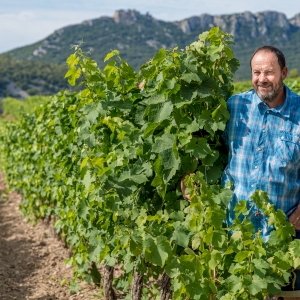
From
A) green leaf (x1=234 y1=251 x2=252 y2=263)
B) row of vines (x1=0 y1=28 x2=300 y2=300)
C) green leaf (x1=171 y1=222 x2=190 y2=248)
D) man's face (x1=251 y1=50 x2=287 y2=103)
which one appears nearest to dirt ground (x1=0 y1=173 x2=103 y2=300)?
row of vines (x1=0 y1=28 x2=300 y2=300)

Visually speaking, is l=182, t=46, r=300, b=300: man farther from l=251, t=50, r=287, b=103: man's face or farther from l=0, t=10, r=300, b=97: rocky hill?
l=0, t=10, r=300, b=97: rocky hill

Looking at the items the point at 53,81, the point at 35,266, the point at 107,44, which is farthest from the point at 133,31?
the point at 35,266

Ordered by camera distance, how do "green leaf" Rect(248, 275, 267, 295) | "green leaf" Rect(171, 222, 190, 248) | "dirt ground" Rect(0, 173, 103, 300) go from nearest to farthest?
"green leaf" Rect(248, 275, 267, 295) < "green leaf" Rect(171, 222, 190, 248) < "dirt ground" Rect(0, 173, 103, 300)

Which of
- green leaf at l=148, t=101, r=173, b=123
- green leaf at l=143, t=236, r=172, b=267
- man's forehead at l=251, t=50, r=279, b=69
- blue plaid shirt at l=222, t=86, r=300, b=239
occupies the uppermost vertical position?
man's forehead at l=251, t=50, r=279, b=69

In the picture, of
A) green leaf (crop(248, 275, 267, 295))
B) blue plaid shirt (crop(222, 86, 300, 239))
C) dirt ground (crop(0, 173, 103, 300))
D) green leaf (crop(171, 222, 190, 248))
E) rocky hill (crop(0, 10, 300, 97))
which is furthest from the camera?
rocky hill (crop(0, 10, 300, 97))

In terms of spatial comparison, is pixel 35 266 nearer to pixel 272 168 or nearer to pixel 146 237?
pixel 146 237

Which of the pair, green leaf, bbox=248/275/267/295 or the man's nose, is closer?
green leaf, bbox=248/275/267/295

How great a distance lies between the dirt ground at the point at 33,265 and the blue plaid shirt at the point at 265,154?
233cm

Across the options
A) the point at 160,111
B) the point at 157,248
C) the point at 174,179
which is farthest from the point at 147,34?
the point at 157,248

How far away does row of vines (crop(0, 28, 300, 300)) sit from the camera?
93.3 inches

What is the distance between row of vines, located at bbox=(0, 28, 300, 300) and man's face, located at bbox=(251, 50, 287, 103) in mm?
212

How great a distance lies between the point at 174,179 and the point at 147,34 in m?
156

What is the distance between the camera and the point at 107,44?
14612 cm

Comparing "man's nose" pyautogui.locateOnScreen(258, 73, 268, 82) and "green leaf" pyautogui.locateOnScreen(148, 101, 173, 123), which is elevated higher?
"man's nose" pyautogui.locateOnScreen(258, 73, 268, 82)
